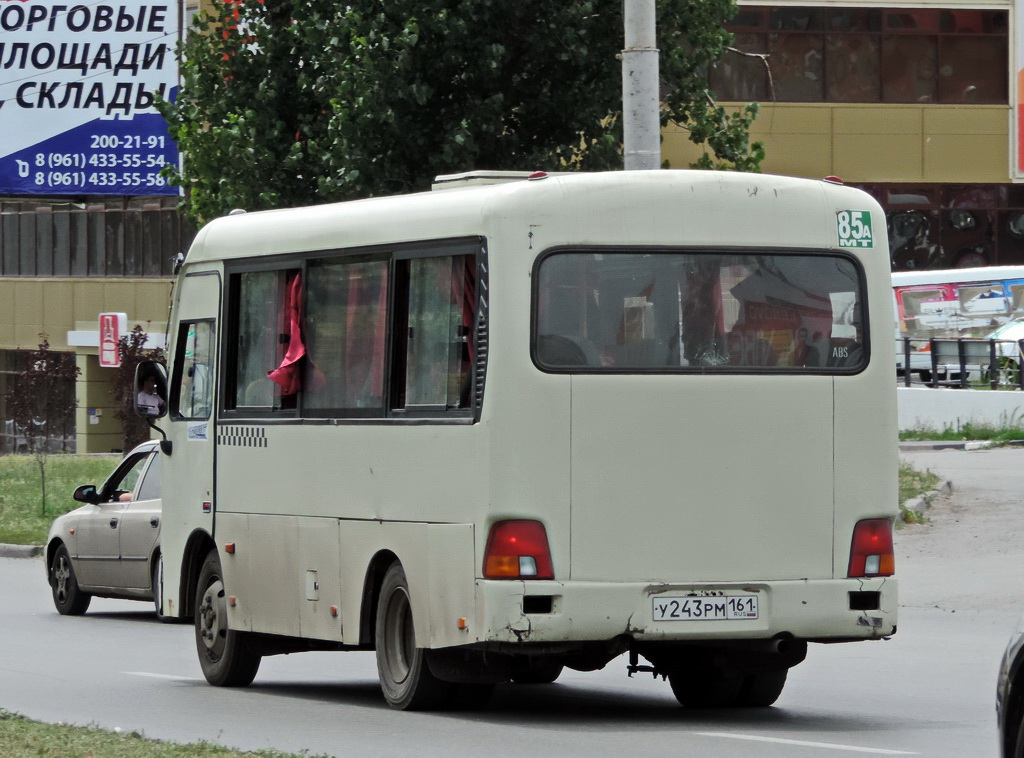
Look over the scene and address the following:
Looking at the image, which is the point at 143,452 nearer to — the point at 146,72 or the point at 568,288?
the point at 568,288

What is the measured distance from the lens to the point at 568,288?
1004 centimetres

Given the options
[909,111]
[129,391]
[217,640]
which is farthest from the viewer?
[909,111]

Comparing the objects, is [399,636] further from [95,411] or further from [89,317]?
[89,317]

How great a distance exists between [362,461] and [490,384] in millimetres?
1315

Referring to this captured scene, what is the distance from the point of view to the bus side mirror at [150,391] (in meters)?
13.0

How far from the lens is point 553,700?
11.5m

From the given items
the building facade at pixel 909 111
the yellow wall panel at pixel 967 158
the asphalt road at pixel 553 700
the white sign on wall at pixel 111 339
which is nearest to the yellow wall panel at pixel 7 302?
the white sign on wall at pixel 111 339

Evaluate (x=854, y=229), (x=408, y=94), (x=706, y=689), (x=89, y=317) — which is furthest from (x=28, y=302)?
(x=854, y=229)

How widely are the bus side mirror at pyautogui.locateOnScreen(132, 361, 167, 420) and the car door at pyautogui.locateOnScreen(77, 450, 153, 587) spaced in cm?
492

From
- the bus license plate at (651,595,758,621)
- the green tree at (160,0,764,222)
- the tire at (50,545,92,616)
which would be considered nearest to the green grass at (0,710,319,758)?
the bus license plate at (651,595,758,621)

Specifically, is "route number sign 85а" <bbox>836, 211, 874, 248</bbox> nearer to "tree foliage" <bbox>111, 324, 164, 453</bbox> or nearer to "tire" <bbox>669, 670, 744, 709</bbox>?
"tire" <bbox>669, 670, 744, 709</bbox>

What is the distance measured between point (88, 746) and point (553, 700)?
11.3 ft

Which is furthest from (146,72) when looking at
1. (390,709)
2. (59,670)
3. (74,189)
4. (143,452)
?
(390,709)

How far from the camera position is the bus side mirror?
13.0 meters
